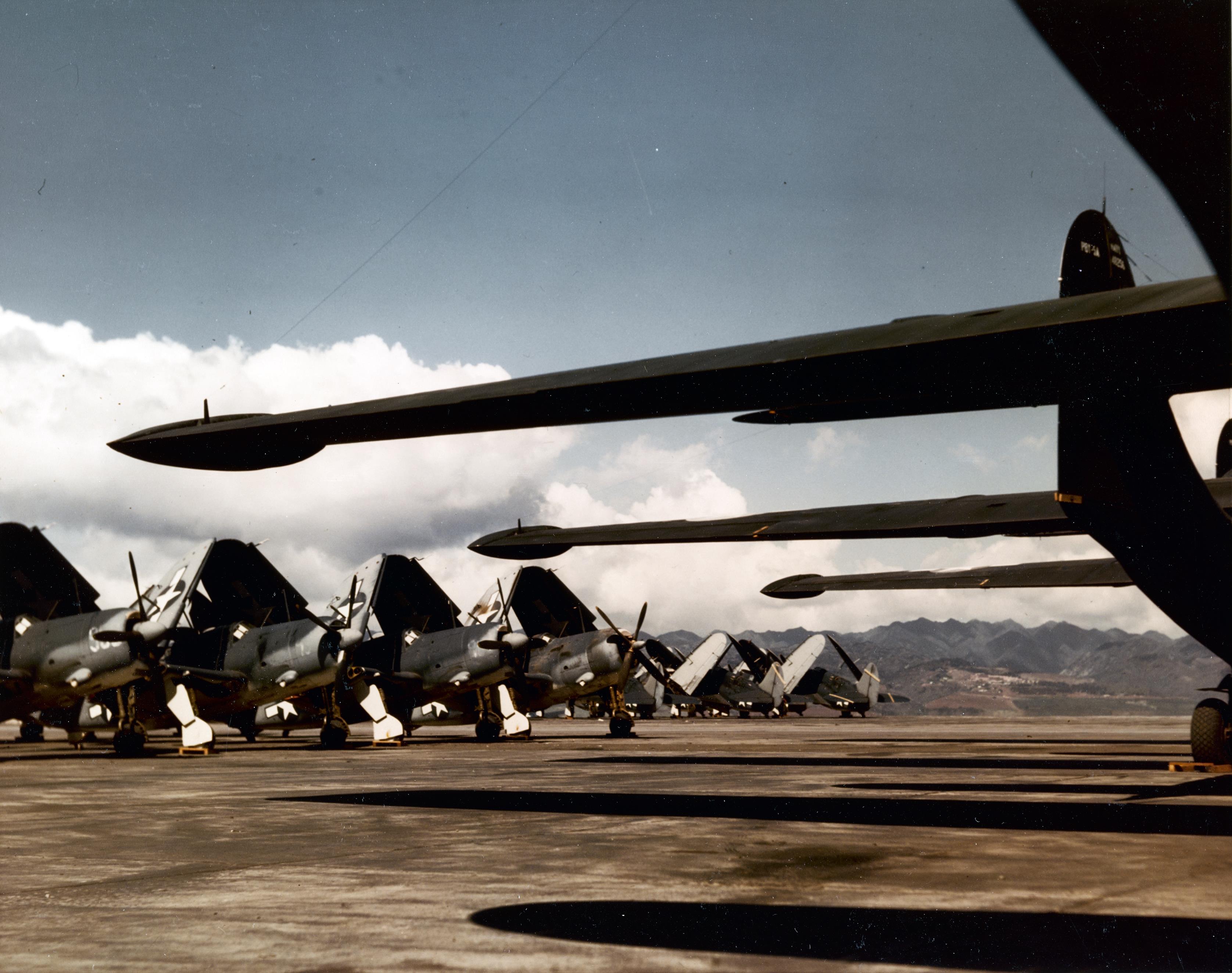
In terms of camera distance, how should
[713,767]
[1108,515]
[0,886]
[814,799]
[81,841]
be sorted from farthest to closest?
1. [713,767]
2. [814,799]
3. [1108,515]
4. [81,841]
5. [0,886]

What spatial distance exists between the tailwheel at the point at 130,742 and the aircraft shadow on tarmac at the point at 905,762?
40.1 feet

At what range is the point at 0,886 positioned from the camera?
751 centimetres

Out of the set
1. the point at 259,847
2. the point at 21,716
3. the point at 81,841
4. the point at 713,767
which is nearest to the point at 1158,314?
the point at 259,847

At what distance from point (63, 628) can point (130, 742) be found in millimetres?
3527

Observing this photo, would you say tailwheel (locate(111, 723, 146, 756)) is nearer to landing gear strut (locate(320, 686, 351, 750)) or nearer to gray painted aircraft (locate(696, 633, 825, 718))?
landing gear strut (locate(320, 686, 351, 750))

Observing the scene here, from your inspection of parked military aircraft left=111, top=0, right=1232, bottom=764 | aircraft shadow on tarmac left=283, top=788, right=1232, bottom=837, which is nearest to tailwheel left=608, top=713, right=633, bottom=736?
Answer: aircraft shadow on tarmac left=283, top=788, right=1232, bottom=837

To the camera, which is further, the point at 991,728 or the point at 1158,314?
the point at 991,728

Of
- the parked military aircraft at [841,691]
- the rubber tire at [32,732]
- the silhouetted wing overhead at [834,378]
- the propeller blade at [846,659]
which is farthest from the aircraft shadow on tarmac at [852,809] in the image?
the parked military aircraft at [841,691]

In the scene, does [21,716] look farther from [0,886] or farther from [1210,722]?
[1210,722]

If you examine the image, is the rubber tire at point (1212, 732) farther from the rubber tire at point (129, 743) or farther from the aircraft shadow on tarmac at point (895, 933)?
the rubber tire at point (129, 743)

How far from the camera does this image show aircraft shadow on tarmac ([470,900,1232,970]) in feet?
16.5

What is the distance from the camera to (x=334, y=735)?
32.0 m

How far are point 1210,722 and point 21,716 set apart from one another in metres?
29.0

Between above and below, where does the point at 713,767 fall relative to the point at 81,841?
below
